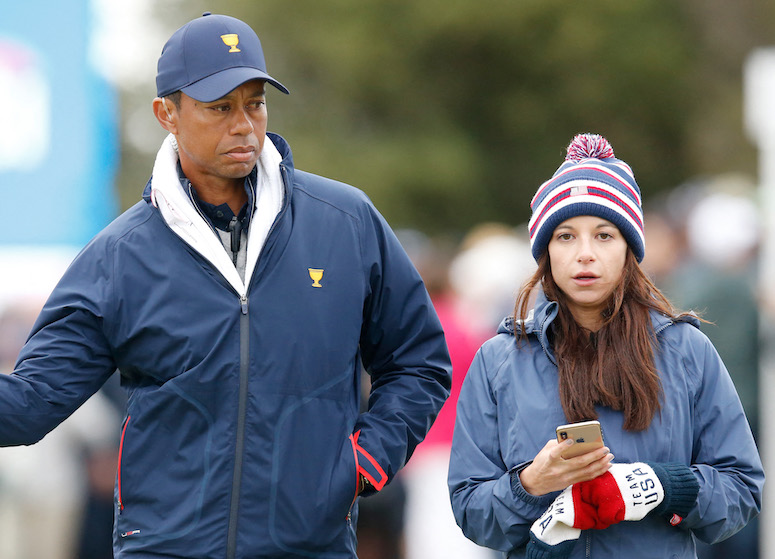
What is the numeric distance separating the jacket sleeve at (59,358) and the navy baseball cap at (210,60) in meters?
0.65

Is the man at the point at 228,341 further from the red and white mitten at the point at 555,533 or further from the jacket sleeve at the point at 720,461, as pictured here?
the jacket sleeve at the point at 720,461

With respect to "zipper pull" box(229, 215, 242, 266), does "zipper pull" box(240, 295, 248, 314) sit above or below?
below

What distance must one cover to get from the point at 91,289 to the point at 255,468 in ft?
2.54

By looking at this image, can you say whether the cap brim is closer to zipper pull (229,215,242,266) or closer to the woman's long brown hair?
zipper pull (229,215,242,266)

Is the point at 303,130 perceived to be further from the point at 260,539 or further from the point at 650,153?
the point at 260,539

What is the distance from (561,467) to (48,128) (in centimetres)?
671

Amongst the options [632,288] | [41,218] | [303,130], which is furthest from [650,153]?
[632,288]

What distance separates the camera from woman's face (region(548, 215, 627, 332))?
12.6ft

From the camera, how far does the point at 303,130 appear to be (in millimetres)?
27422

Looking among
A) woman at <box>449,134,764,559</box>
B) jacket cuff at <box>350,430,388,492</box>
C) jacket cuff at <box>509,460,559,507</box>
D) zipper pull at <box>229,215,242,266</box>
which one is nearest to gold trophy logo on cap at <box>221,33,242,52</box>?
zipper pull at <box>229,215,242,266</box>

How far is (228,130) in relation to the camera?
400cm

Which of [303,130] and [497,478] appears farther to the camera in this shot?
[303,130]

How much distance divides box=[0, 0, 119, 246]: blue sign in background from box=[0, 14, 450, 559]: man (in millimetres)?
5275

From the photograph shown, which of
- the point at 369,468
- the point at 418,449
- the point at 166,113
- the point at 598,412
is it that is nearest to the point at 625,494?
the point at 598,412
